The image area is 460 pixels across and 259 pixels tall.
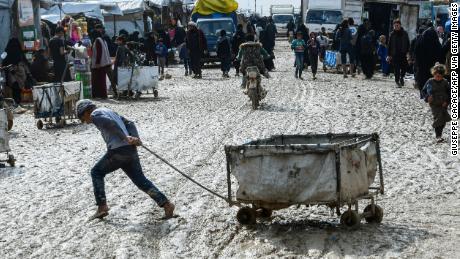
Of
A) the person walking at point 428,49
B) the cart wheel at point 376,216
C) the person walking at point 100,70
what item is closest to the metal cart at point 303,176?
the cart wheel at point 376,216

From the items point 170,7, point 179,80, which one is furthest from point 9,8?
point 170,7

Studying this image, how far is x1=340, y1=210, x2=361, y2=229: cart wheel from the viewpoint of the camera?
7801 mm

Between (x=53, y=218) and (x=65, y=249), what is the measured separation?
51.8 inches

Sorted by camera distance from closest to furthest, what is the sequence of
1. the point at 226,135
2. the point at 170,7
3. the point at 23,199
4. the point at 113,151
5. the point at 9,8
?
1. the point at 113,151
2. the point at 23,199
3. the point at 226,135
4. the point at 9,8
5. the point at 170,7

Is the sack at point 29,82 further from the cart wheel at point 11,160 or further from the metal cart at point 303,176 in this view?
the metal cart at point 303,176

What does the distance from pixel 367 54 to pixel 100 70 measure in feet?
29.9

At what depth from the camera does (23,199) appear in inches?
391

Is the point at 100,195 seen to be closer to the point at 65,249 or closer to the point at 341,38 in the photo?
the point at 65,249

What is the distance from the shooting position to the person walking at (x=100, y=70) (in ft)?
71.5

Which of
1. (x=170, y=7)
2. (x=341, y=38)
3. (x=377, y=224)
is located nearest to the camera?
(x=377, y=224)

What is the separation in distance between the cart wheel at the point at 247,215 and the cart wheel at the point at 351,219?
81 cm

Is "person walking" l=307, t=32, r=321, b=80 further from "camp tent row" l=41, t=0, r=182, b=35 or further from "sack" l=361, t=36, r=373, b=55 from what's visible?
"camp tent row" l=41, t=0, r=182, b=35

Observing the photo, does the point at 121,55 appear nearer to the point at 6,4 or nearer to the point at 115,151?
the point at 6,4

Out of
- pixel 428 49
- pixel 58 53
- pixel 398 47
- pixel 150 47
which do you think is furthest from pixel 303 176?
pixel 150 47
